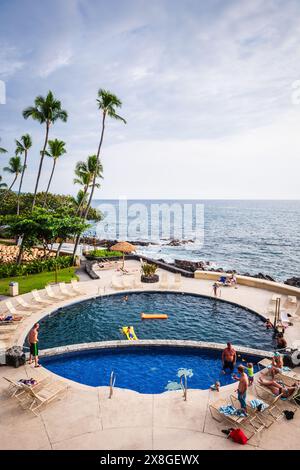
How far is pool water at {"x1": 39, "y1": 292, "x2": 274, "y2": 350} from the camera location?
580 inches

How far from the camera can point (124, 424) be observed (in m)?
8.05

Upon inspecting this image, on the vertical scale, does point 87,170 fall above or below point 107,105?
below

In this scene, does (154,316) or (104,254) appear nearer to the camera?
(154,316)

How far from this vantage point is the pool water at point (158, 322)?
14742mm

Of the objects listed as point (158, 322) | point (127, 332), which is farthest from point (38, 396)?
point (158, 322)

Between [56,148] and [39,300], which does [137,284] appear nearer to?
[39,300]

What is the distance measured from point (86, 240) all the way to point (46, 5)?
130ft

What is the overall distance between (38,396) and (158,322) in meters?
8.63

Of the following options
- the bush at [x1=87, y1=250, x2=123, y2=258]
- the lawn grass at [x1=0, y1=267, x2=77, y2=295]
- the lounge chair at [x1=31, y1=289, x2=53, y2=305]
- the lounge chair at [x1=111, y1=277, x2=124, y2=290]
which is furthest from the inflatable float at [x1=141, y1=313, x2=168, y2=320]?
the bush at [x1=87, y1=250, x2=123, y2=258]

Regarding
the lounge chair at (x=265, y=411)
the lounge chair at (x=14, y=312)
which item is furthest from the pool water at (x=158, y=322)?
the lounge chair at (x=265, y=411)

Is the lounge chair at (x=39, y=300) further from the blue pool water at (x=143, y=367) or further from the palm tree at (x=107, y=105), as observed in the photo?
the palm tree at (x=107, y=105)

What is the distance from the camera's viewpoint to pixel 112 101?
30.3m

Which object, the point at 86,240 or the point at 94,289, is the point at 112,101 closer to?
the point at 94,289

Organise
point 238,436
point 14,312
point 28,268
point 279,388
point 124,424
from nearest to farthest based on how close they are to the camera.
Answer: point 238,436 < point 124,424 < point 279,388 < point 14,312 < point 28,268
